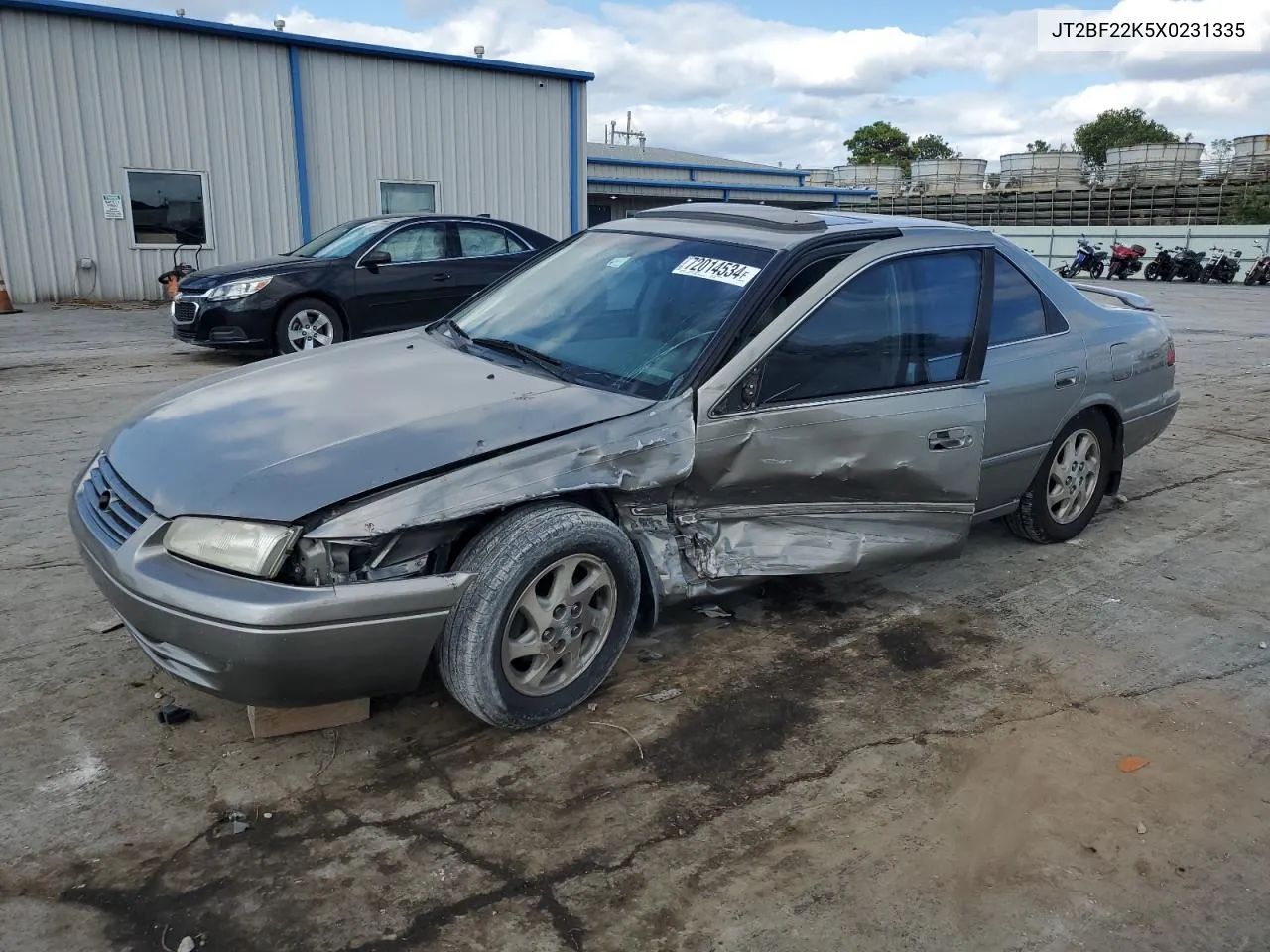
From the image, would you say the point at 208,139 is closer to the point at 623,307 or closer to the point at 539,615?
the point at 623,307

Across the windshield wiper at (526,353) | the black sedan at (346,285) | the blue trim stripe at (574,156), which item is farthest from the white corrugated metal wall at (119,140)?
the windshield wiper at (526,353)

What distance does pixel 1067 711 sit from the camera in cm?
345

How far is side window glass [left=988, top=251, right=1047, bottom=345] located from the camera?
4.43 meters

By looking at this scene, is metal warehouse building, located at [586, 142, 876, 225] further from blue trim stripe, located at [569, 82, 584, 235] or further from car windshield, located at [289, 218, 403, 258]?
car windshield, located at [289, 218, 403, 258]

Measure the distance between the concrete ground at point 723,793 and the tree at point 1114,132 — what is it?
88581 millimetres

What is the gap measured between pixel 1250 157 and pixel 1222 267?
15.9 meters

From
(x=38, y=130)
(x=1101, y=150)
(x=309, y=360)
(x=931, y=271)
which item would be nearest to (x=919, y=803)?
(x=931, y=271)

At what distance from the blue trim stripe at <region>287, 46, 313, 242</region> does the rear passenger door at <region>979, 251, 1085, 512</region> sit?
1435 cm

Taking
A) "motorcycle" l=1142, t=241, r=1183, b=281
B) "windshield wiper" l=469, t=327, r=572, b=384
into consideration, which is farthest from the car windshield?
"motorcycle" l=1142, t=241, r=1183, b=281

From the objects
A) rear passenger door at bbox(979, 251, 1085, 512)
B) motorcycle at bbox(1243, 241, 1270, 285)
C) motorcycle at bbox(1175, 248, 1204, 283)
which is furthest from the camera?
motorcycle at bbox(1175, 248, 1204, 283)

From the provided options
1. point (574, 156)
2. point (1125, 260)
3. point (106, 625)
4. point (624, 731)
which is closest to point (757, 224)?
point (624, 731)

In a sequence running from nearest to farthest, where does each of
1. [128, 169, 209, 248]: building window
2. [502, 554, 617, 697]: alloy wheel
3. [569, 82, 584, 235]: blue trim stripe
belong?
1. [502, 554, 617, 697]: alloy wheel
2. [128, 169, 209, 248]: building window
3. [569, 82, 584, 235]: blue trim stripe

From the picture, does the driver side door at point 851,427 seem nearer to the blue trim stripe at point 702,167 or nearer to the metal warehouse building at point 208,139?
the metal warehouse building at point 208,139

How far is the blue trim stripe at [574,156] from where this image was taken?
63.7ft
